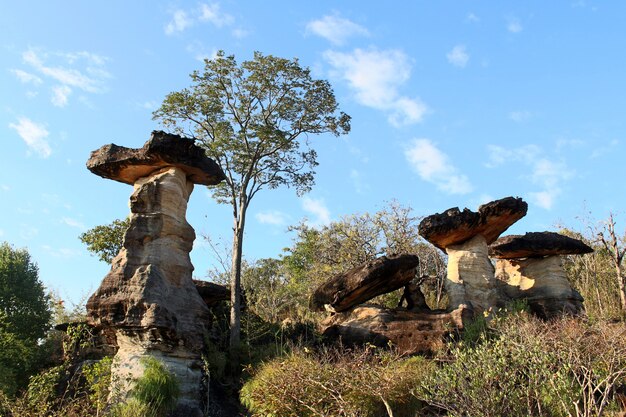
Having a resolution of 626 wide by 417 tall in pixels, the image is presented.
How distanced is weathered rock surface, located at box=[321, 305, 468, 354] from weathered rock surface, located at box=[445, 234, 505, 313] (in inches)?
44.6

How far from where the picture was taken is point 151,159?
533 inches

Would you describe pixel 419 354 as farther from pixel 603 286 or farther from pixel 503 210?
pixel 603 286


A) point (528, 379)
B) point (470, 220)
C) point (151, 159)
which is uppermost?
point (151, 159)

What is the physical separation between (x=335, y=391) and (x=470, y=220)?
8139 mm

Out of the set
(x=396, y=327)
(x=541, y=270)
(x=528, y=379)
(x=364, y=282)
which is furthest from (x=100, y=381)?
(x=541, y=270)

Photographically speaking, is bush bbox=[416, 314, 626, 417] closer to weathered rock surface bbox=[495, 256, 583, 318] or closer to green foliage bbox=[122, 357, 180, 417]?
green foliage bbox=[122, 357, 180, 417]

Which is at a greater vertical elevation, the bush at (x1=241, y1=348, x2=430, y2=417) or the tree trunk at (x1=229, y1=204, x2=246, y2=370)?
the tree trunk at (x1=229, y1=204, x2=246, y2=370)

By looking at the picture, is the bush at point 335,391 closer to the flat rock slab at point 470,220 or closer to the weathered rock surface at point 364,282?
the weathered rock surface at point 364,282

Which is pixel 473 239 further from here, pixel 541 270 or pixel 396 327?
pixel 396 327

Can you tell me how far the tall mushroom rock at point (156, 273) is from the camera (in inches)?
458

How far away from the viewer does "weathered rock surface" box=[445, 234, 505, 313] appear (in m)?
16.0

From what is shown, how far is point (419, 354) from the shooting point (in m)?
13.8

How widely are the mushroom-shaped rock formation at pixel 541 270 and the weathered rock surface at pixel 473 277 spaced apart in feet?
4.60

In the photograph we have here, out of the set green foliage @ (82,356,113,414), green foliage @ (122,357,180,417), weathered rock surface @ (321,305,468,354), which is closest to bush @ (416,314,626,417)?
weathered rock surface @ (321,305,468,354)
